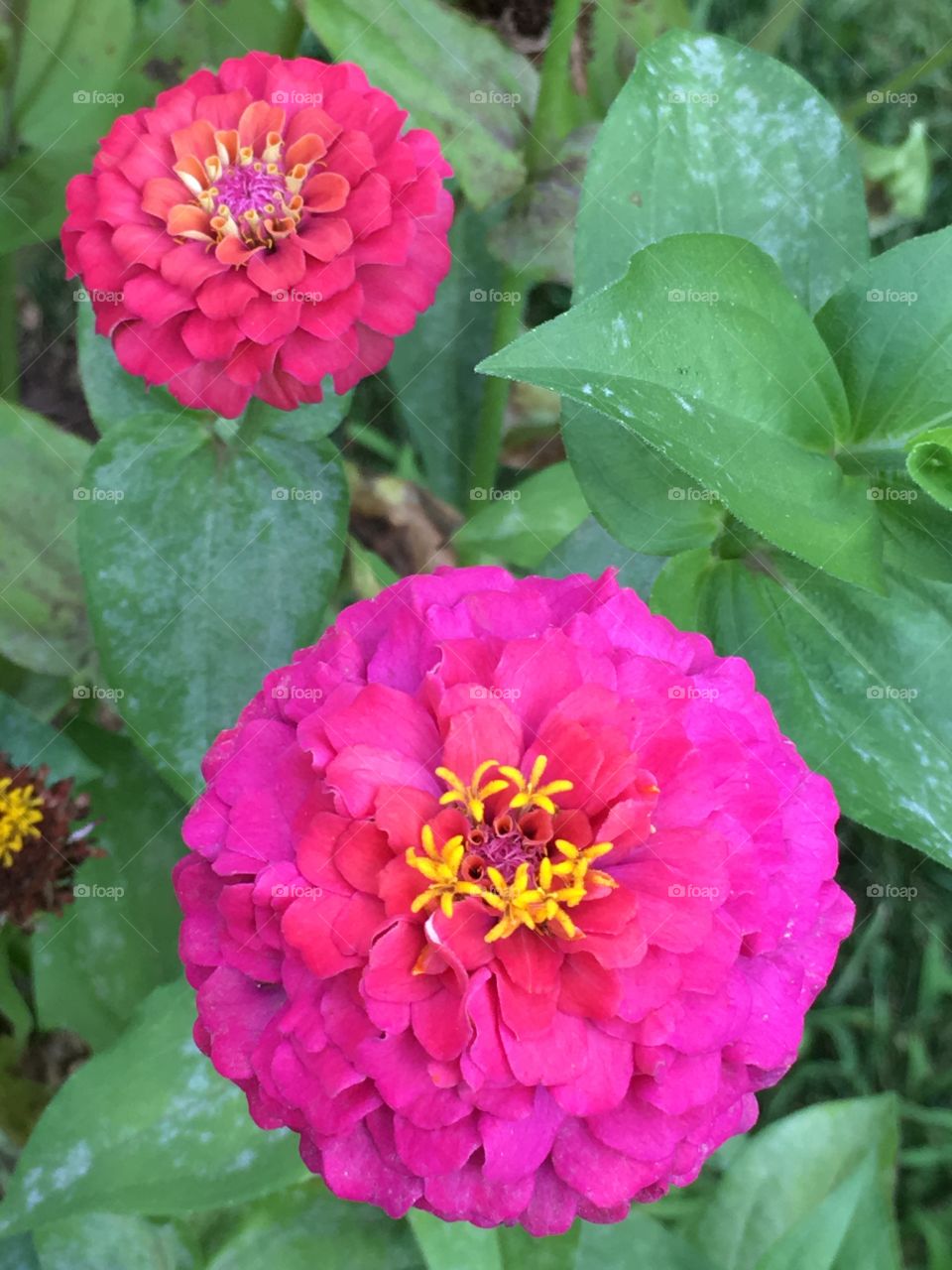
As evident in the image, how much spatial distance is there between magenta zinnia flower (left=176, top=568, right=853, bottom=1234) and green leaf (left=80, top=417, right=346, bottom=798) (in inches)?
9.6

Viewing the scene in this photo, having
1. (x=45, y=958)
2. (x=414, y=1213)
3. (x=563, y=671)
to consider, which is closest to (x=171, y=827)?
(x=45, y=958)

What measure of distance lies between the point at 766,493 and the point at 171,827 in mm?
525

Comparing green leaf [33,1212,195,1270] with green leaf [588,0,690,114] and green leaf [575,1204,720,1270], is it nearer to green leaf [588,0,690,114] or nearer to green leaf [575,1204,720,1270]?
green leaf [575,1204,720,1270]

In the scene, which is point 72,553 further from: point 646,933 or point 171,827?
point 646,933

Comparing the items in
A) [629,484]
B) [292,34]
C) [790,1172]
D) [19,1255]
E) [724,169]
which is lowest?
[790,1172]

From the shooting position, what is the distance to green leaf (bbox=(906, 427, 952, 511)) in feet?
1.76

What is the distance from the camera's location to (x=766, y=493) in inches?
23.2

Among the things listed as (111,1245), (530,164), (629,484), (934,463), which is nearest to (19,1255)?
(111,1245)

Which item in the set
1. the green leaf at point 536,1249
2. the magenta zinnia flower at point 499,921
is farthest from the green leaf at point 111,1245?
the magenta zinnia flower at point 499,921

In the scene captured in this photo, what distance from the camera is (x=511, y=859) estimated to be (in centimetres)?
48

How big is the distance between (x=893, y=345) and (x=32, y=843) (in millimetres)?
608

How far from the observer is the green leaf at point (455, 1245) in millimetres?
658

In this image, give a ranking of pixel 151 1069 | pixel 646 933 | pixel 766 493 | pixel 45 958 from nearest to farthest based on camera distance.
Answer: pixel 646 933 → pixel 766 493 → pixel 151 1069 → pixel 45 958

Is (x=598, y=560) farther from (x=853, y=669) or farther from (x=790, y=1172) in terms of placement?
(x=790, y=1172)
